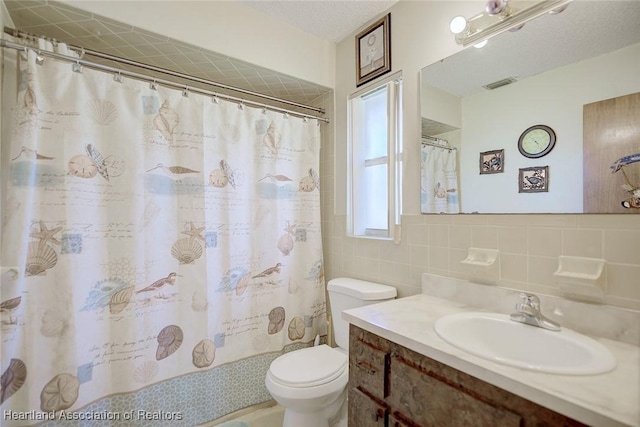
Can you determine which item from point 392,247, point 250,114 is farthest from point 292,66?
point 392,247

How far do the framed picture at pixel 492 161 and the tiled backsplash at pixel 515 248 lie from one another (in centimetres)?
20

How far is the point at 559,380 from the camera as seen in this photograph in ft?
2.21

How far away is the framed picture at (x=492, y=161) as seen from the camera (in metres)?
1.23

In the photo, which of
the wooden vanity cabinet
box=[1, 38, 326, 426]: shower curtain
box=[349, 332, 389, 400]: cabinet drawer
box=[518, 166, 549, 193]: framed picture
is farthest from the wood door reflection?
box=[1, 38, 326, 426]: shower curtain

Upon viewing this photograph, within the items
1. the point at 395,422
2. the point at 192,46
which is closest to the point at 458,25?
the point at 192,46

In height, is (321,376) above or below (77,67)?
below

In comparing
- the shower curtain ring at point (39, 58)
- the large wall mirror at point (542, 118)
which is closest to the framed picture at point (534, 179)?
the large wall mirror at point (542, 118)

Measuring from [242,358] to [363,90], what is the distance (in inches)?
72.4

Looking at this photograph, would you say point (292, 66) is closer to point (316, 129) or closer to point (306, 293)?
point (316, 129)

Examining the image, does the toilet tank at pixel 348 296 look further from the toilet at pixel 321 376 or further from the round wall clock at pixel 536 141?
the round wall clock at pixel 536 141

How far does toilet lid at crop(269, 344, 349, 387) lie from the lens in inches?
53.8

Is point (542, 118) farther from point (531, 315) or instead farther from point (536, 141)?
point (531, 315)

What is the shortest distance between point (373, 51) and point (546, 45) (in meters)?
0.91

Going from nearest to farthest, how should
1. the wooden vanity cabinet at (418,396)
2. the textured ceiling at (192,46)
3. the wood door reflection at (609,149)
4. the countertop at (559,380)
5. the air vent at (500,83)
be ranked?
the countertop at (559,380) < the wooden vanity cabinet at (418,396) < the wood door reflection at (609,149) < the air vent at (500,83) < the textured ceiling at (192,46)
